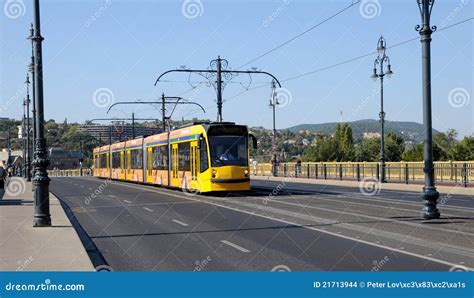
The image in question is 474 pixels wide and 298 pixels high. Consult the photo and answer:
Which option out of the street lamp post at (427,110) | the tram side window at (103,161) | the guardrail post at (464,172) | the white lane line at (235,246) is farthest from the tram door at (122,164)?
the white lane line at (235,246)

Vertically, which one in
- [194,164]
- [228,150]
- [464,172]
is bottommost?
[464,172]

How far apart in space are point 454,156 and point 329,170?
68.9ft

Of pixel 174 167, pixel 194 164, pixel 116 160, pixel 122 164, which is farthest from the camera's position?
pixel 116 160

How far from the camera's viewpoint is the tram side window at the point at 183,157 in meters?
31.2

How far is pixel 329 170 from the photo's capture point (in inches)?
2203

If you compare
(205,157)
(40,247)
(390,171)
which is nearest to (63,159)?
(390,171)

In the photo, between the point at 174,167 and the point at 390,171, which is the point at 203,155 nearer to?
the point at 174,167

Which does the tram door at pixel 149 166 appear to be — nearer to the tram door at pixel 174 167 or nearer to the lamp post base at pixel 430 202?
the tram door at pixel 174 167

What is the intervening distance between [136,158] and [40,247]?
33359 millimetres

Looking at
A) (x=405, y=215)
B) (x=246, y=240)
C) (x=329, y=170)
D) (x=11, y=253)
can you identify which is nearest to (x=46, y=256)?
(x=11, y=253)

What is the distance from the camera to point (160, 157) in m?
37.6

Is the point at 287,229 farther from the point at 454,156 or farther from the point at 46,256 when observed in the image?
the point at 454,156

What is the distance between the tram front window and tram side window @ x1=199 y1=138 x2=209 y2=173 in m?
0.28

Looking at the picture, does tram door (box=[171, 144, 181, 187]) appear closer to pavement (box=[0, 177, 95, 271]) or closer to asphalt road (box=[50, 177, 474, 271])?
asphalt road (box=[50, 177, 474, 271])
